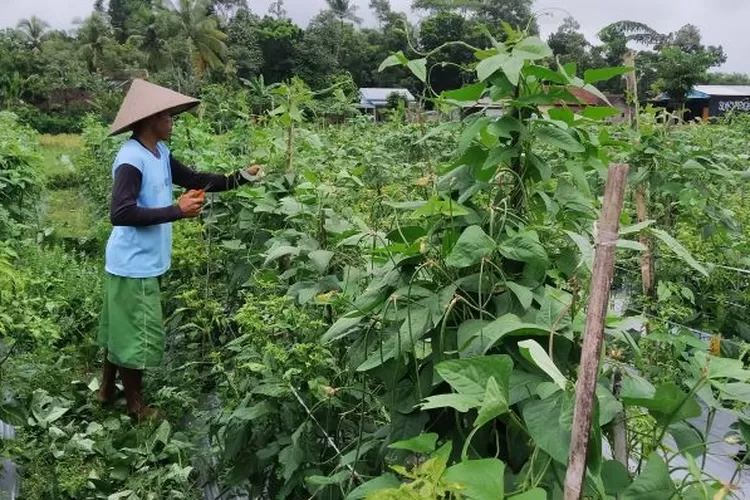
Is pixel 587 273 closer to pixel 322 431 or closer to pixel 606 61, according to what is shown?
pixel 322 431

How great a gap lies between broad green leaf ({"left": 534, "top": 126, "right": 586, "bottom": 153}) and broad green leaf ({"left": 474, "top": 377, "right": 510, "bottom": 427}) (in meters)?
0.59

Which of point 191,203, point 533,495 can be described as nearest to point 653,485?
point 533,495

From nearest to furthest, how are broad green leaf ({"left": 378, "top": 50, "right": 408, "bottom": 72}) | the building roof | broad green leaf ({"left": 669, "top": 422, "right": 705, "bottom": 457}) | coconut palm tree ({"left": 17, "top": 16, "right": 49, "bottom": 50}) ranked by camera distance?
broad green leaf ({"left": 669, "top": 422, "right": 705, "bottom": 457})
broad green leaf ({"left": 378, "top": 50, "right": 408, "bottom": 72})
the building roof
coconut palm tree ({"left": 17, "top": 16, "right": 49, "bottom": 50})

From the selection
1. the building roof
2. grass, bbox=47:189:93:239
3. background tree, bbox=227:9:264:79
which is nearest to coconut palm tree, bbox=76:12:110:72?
background tree, bbox=227:9:264:79

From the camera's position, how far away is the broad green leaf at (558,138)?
147 centimetres

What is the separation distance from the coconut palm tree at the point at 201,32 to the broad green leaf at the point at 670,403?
40.0 m

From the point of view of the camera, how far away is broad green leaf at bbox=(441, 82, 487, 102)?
1.48 meters

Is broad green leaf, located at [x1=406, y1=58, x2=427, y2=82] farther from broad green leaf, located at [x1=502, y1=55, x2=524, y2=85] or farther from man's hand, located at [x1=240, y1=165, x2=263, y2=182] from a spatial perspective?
man's hand, located at [x1=240, y1=165, x2=263, y2=182]

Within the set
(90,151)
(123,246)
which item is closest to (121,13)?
(90,151)

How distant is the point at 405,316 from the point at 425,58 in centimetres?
62

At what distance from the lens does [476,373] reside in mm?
1185

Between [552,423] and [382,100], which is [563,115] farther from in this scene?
[382,100]

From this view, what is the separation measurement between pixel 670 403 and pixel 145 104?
270cm

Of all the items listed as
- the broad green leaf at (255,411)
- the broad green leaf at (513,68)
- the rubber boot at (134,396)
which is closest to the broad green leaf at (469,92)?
the broad green leaf at (513,68)
